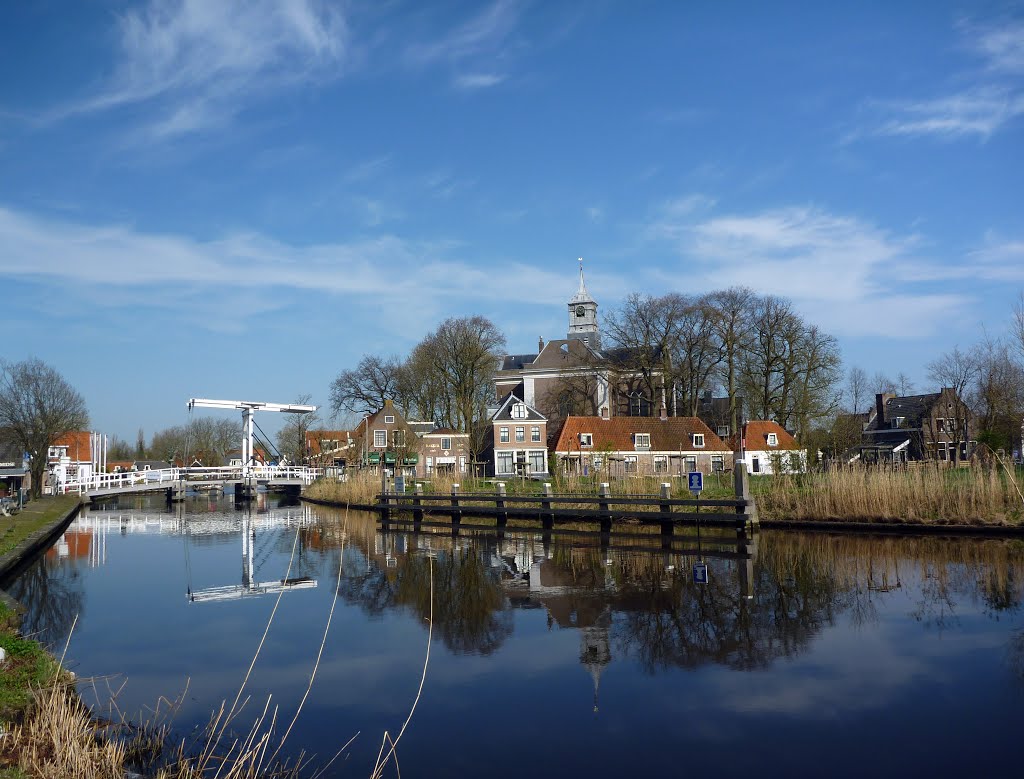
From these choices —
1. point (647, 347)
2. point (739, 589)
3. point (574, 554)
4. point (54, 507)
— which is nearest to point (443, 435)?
point (647, 347)

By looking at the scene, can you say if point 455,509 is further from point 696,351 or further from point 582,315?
point 582,315

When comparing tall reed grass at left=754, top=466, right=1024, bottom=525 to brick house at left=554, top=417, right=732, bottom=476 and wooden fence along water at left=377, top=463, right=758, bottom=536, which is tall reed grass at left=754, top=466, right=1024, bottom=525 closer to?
wooden fence along water at left=377, top=463, right=758, bottom=536

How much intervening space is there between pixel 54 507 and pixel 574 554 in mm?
23564

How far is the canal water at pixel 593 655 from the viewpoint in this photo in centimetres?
657

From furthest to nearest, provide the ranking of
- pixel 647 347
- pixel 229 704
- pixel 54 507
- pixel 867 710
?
pixel 647 347
pixel 54 507
pixel 229 704
pixel 867 710

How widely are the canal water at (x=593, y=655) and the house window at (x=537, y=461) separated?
36.3 metres

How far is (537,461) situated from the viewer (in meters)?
54.4

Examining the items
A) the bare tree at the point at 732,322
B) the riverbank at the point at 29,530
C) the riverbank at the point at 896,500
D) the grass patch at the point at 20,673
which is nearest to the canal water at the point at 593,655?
the grass patch at the point at 20,673

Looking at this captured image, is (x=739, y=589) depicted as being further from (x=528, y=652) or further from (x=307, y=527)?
(x=307, y=527)

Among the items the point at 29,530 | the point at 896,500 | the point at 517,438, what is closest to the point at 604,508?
the point at 896,500

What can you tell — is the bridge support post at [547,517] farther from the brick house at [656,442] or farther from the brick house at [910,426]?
the brick house at [910,426]

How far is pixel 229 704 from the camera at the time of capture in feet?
25.6

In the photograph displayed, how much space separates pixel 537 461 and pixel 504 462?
7.12ft

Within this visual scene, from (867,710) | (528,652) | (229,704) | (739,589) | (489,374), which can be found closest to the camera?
(867,710)
